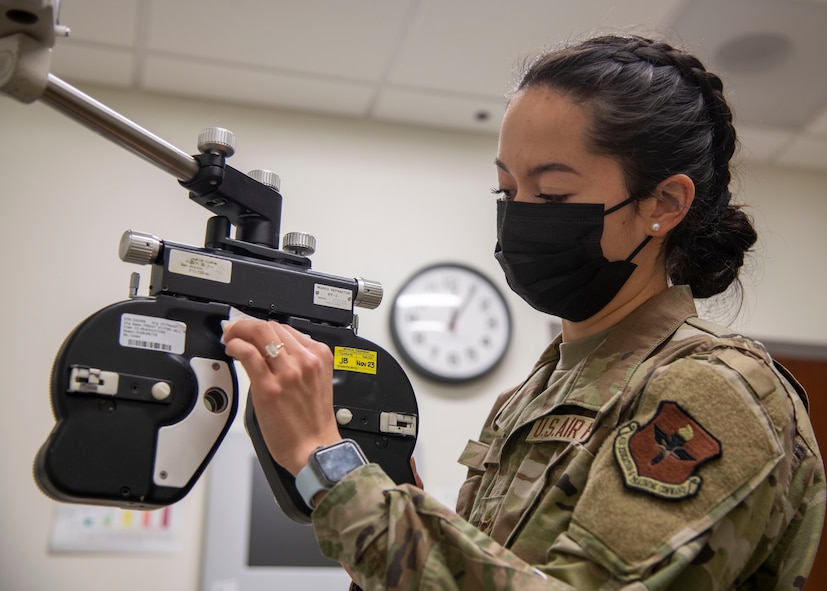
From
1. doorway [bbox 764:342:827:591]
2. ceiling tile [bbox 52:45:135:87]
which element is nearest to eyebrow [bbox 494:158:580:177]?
ceiling tile [bbox 52:45:135:87]

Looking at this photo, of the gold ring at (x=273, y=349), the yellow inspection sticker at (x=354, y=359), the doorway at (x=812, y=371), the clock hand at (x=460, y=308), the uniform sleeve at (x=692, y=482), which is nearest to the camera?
the uniform sleeve at (x=692, y=482)

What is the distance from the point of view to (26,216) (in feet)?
8.46

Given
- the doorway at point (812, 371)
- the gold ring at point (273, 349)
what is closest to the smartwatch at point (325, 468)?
the gold ring at point (273, 349)

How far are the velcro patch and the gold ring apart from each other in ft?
1.17

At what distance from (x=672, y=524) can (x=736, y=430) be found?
0.12m

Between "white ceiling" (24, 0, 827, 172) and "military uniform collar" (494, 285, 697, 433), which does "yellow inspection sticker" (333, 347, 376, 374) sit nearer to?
"military uniform collar" (494, 285, 697, 433)

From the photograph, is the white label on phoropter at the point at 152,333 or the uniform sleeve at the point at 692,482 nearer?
the uniform sleeve at the point at 692,482

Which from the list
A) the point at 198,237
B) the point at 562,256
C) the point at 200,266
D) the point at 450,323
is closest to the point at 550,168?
the point at 562,256

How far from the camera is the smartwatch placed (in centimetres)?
88

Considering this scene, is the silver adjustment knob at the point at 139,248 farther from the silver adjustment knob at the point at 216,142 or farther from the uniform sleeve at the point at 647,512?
the uniform sleeve at the point at 647,512

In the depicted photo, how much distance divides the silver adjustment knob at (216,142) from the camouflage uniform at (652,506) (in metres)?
0.44

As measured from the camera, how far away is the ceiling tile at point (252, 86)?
107 inches

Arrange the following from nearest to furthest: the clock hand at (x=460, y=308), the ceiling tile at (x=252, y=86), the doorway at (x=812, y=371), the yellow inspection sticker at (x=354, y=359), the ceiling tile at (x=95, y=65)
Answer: the yellow inspection sticker at (x=354, y=359), the ceiling tile at (x=95, y=65), the ceiling tile at (x=252, y=86), the clock hand at (x=460, y=308), the doorway at (x=812, y=371)

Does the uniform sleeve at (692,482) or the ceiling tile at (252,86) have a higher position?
the ceiling tile at (252,86)
